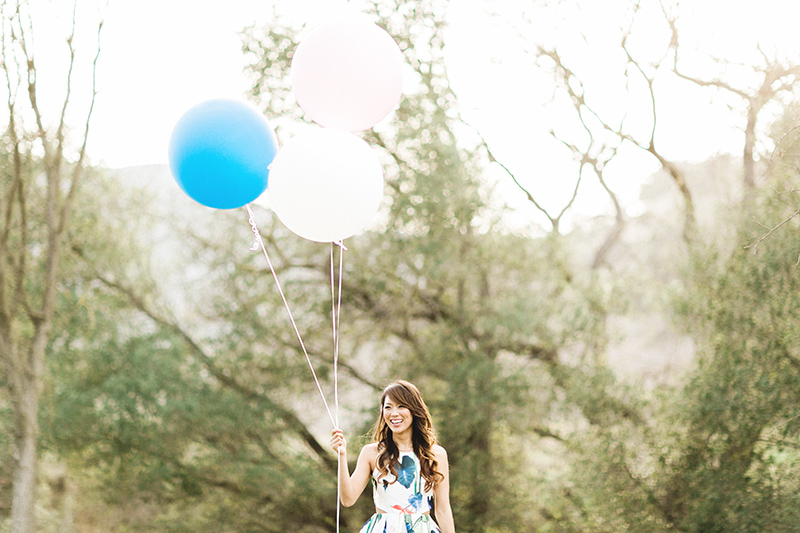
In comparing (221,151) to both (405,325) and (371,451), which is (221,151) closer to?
(371,451)

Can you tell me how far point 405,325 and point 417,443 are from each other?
5.00 m

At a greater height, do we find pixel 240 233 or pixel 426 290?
pixel 240 233

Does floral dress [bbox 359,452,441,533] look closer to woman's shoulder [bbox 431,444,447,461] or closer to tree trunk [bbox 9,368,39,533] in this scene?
woman's shoulder [bbox 431,444,447,461]

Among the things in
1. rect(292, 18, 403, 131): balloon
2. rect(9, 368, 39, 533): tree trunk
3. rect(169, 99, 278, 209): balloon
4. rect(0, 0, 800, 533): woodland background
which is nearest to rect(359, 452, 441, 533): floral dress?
rect(169, 99, 278, 209): balloon

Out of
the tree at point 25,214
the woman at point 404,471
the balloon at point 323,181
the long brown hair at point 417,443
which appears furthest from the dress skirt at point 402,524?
the tree at point 25,214

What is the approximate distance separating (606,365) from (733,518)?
1654 mm

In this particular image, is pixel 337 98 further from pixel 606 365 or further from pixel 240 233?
pixel 240 233

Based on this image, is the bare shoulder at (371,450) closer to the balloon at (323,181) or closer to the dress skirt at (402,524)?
the dress skirt at (402,524)

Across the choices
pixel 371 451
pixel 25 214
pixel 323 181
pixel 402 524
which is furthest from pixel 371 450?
pixel 25 214

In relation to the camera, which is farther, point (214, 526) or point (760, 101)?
point (214, 526)

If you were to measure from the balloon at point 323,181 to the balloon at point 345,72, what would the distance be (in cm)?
29

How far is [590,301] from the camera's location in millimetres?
6707

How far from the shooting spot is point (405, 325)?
7.37 m

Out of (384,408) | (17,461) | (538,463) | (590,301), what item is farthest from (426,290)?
(384,408)
